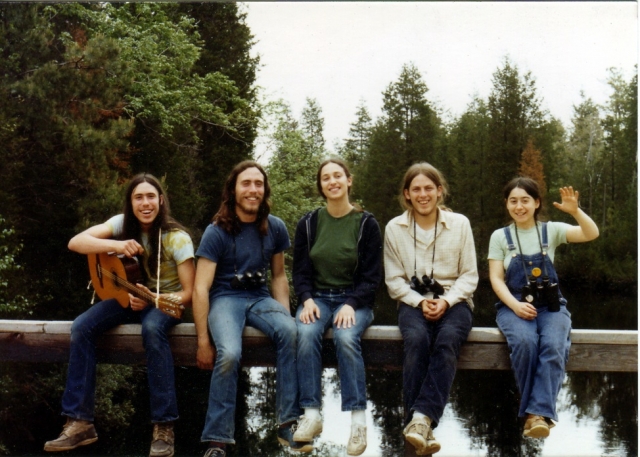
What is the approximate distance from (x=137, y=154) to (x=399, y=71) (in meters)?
22.5

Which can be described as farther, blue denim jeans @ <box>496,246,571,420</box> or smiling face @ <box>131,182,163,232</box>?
smiling face @ <box>131,182,163,232</box>

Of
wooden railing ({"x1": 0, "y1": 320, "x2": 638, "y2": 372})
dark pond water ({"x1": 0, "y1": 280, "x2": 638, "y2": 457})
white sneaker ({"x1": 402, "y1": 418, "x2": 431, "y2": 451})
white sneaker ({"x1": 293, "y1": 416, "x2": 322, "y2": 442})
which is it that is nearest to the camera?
white sneaker ({"x1": 402, "y1": 418, "x2": 431, "y2": 451})

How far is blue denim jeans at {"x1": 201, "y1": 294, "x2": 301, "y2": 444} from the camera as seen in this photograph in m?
3.51

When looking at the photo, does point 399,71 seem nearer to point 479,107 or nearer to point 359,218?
point 479,107

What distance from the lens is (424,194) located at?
3.97 metres

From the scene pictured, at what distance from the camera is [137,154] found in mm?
17438

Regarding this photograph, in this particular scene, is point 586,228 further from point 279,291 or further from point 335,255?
point 279,291

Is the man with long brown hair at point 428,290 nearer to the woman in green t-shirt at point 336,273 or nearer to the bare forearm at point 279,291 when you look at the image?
the woman in green t-shirt at point 336,273

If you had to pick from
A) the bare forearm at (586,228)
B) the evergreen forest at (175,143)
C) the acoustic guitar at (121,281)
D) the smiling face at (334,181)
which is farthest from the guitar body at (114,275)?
the evergreen forest at (175,143)

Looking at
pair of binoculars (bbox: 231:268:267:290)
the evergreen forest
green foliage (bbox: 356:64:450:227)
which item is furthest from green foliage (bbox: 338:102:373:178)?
pair of binoculars (bbox: 231:268:267:290)

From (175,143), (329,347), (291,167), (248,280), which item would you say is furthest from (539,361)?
(291,167)

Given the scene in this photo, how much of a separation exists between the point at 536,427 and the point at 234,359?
1457mm

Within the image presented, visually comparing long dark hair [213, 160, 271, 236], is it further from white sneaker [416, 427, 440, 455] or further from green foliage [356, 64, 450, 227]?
green foliage [356, 64, 450, 227]

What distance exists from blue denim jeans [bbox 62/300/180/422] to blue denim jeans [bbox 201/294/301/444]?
0.23 metres
